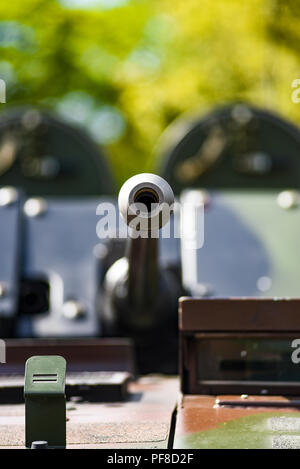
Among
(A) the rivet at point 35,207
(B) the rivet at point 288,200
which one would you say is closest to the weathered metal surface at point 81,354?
(A) the rivet at point 35,207

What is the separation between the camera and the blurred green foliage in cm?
1644

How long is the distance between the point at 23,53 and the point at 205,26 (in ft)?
23.5

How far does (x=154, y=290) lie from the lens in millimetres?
5785

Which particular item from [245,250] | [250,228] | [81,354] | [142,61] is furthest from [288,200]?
[142,61]

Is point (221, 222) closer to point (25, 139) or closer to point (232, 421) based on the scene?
point (25, 139)

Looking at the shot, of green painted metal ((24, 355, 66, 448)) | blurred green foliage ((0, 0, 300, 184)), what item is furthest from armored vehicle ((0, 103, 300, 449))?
blurred green foliage ((0, 0, 300, 184))

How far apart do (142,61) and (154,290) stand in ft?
58.7

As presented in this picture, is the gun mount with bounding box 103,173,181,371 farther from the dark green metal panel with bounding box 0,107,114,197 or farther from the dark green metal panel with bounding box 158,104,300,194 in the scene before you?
the dark green metal panel with bounding box 0,107,114,197

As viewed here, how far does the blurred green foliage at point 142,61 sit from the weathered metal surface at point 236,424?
10914 millimetres

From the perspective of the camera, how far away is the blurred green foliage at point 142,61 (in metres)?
16.4

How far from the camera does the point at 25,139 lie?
8.46 meters

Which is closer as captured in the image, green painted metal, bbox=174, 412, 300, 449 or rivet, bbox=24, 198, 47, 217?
green painted metal, bbox=174, 412, 300, 449

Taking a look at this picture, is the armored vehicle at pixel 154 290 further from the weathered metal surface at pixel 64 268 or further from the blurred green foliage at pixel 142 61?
the blurred green foliage at pixel 142 61

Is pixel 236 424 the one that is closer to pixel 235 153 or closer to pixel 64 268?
pixel 64 268
